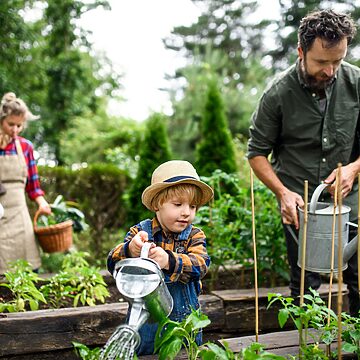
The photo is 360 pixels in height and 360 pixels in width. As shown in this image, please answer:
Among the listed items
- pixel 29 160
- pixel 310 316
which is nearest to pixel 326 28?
pixel 310 316

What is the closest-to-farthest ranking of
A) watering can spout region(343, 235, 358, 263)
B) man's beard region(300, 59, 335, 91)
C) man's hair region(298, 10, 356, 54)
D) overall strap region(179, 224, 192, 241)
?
overall strap region(179, 224, 192, 241)
watering can spout region(343, 235, 358, 263)
man's hair region(298, 10, 356, 54)
man's beard region(300, 59, 335, 91)

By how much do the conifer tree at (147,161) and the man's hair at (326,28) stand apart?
2.92 meters

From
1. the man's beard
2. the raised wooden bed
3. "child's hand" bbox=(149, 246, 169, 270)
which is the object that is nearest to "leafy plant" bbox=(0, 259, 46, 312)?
the raised wooden bed

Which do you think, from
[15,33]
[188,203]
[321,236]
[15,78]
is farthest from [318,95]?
[15,78]

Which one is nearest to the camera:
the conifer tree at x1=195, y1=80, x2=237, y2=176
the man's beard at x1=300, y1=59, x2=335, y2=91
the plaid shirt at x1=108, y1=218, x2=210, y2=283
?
the plaid shirt at x1=108, y1=218, x2=210, y2=283

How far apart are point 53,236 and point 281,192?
1751 mm

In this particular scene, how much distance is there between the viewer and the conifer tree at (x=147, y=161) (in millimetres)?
5301

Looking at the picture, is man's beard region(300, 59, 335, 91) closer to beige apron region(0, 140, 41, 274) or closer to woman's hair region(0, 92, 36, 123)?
woman's hair region(0, 92, 36, 123)

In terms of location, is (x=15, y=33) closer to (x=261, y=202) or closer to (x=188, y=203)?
(x=261, y=202)

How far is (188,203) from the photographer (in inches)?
80.7

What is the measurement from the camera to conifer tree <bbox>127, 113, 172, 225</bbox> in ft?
17.4

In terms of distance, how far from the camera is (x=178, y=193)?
80.3 inches

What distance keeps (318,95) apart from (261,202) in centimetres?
125

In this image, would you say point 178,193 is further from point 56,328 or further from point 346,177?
point 56,328
